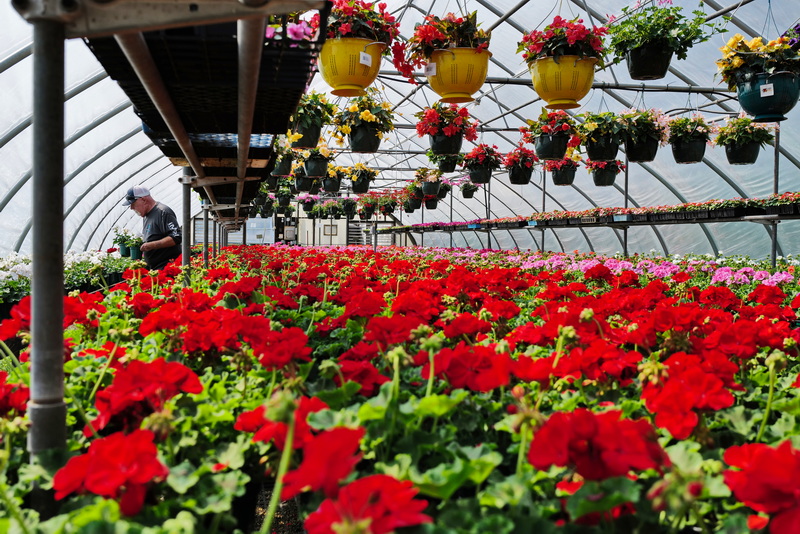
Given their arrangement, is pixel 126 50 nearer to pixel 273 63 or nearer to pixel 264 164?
pixel 273 63

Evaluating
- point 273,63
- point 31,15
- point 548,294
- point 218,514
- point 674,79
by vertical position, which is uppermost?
point 674,79

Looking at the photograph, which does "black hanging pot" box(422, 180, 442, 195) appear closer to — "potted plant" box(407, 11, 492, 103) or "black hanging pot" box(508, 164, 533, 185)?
"black hanging pot" box(508, 164, 533, 185)

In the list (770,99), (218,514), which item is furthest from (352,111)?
(218,514)

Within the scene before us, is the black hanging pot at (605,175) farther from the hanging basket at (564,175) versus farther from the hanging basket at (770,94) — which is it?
the hanging basket at (770,94)

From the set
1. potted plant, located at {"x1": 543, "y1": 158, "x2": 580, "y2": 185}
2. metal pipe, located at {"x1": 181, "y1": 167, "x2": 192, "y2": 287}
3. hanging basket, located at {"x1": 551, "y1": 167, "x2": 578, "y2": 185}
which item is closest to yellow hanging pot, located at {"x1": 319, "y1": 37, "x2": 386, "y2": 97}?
metal pipe, located at {"x1": 181, "y1": 167, "x2": 192, "y2": 287}

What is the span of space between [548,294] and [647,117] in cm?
451

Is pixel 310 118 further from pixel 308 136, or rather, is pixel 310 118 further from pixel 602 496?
pixel 602 496

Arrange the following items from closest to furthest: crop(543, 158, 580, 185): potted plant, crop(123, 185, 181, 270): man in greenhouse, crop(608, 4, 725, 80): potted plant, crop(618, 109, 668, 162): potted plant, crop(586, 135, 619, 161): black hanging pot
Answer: crop(608, 4, 725, 80): potted plant
crop(123, 185, 181, 270): man in greenhouse
crop(618, 109, 668, 162): potted plant
crop(586, 135, 619, 161): black hanging pot
crop(543, 158, 580, 185): potted plant

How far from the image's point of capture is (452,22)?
13.0 ft

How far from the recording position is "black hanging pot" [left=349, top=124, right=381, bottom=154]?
6.20m

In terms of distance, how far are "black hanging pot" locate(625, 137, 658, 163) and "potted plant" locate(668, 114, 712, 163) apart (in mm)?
553

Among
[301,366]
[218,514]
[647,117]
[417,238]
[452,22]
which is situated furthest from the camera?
[417,238]

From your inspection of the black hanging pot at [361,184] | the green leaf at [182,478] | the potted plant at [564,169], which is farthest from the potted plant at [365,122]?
the green leaf at [182,478]

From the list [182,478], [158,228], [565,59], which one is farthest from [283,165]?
[182,478]
